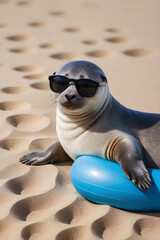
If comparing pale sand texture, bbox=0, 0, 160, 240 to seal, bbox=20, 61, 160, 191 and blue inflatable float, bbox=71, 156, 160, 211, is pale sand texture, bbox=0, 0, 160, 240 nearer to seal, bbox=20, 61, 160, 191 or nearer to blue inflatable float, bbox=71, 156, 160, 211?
blue inflatable float, bbox=71, 156, 160, 211

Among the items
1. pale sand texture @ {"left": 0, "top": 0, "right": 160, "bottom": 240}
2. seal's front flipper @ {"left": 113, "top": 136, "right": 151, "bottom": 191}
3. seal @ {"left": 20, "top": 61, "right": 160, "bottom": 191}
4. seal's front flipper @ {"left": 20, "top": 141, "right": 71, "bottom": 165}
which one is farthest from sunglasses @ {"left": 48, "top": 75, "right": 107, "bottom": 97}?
seal's front flipper @ {"left": 20, "top": 141, "right": 71, "bottom": 165}

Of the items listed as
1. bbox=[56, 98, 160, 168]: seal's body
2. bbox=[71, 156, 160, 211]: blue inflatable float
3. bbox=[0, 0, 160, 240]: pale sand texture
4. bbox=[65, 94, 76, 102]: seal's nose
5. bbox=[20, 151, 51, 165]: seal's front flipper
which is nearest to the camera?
bbox=[0, 0, 160, 240]: pale sand texture

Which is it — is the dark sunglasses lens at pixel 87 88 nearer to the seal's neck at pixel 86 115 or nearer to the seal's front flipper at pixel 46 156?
the seal's neck at pixel 86 115

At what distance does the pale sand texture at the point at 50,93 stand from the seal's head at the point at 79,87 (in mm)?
293

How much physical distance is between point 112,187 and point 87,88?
2.53 feet

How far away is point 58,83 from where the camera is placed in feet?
12.9

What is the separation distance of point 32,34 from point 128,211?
5026 mm

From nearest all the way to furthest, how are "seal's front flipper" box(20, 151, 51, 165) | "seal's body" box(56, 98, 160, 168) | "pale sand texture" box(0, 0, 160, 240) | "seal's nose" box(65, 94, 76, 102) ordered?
"pale sand texture" box(0, 0, 160, 240) → "seal's nose" box(65, 94, 76, 102) → "seal's body" box(56, 98, 160, 168) → "seal's front flipper" box(20, 151, 51, 165)

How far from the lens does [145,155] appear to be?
393cm

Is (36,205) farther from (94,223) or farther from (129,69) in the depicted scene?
(129,69)

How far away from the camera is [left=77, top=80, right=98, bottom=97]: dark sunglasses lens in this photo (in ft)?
12.7

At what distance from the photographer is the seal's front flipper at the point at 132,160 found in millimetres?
3523

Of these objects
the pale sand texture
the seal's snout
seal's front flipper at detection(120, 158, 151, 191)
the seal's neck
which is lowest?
the pale sand texture

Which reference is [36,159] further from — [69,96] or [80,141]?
[69,96]
